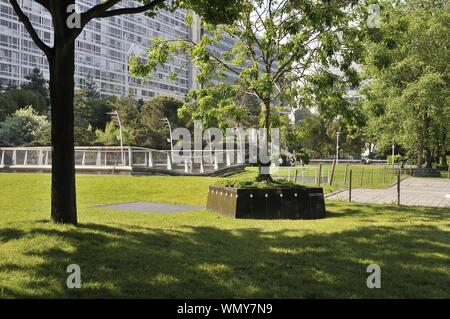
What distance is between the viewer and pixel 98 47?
11412cm

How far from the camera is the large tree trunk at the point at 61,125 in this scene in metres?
8.03

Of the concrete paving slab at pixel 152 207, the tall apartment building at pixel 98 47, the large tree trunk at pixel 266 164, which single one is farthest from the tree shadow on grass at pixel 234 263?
the tall apartment building at pixel 98 47

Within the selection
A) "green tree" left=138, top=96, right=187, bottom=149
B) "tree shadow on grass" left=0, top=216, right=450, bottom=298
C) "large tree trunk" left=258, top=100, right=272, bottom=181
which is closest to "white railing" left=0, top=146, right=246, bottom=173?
"large tree trunk" left=258, top=100, right=272, bottom=181

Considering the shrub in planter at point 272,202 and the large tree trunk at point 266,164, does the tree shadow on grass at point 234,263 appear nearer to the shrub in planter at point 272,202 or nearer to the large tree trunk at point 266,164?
the shrub in planter at point 272,202

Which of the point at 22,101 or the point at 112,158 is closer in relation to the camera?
the point at 112,158

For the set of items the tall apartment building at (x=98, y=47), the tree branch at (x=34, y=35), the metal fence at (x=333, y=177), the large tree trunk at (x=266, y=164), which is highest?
the tall apartment building at (x=98, y=47)

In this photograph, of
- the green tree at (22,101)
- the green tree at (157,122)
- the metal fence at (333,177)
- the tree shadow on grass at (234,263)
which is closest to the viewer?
the tree shadow on grass at (234,263)

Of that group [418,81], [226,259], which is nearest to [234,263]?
[226,259]

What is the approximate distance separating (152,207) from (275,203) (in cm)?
410

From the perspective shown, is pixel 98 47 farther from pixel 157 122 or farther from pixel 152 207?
pixel 152 207

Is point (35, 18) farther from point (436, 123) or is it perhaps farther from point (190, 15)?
point (190, 15)

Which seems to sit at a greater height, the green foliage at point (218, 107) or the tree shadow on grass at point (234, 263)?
the green foliage at point (218, 107)

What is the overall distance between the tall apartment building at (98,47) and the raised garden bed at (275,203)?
228ft
